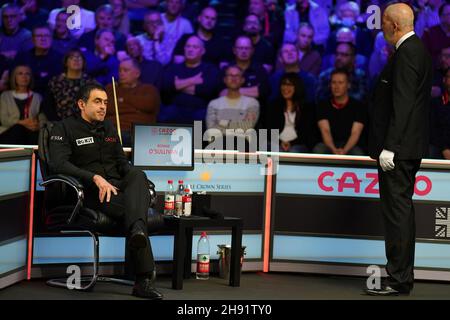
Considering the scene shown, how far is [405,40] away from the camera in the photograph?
576cm

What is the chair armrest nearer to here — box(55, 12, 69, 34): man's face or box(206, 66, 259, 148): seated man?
box(206, 66, 259, 148): seated man

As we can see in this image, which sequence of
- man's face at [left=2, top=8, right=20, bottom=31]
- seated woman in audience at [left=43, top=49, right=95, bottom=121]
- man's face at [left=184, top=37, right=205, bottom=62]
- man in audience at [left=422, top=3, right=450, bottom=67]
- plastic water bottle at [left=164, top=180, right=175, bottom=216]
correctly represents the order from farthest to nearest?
man's face at [left=2, top=8, right=20, bottom=31], man's face at [left=184, top=37, right=205, bottom=62], man in audience at [left=422, top=3, right=450, bottom=67], seated woman in audience at [left=43, top=49, right=95, bottom=121], plastic water bottle at [left=164, top=180, right=175, bottom=216]

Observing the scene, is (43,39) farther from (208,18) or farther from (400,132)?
(400,132)

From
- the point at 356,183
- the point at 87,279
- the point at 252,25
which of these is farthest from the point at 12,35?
the point at 356,183

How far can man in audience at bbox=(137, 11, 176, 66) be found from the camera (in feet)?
28.5

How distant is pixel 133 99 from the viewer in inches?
328

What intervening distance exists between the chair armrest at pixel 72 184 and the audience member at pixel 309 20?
3623mm

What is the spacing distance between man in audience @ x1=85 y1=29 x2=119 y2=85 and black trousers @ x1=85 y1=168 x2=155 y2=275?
2890mm

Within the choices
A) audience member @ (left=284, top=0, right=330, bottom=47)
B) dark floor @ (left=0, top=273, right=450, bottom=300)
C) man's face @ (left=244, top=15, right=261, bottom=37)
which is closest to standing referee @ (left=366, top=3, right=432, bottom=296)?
dark floor @ (left=0, top=273, right=450, bottom=300)

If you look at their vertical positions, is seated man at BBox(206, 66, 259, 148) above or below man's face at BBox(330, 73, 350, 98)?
below

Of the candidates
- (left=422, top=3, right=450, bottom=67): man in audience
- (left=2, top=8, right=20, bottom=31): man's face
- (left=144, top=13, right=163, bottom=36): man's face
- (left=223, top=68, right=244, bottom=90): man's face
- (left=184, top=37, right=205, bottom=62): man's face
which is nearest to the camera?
(left=422, top=3, right=450, bottom=67): man in audience

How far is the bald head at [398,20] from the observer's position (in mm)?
5750

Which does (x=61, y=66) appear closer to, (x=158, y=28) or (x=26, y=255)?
(x=158, y=28)

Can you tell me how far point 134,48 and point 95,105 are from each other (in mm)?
2824
